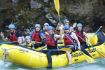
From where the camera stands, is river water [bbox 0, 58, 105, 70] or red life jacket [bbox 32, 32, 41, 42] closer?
river water [bbox 0, 58, 105, 70]

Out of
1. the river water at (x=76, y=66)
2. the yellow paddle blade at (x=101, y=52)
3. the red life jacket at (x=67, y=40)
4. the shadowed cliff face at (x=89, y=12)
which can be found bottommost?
the river water at (x=76, y=66)

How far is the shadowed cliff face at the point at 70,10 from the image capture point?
1966 centimetres

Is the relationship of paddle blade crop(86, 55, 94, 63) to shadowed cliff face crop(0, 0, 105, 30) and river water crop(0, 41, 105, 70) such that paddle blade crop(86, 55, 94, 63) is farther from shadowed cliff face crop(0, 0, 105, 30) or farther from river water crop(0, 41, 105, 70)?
shadowed cliff face crop(0, 0, 105, 30)

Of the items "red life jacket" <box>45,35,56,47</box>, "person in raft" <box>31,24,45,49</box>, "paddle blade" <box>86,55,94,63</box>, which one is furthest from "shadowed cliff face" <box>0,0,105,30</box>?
"red life jacket" <box>45,35,56,47</box>

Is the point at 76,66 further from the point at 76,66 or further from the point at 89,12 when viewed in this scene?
the point at 89,12

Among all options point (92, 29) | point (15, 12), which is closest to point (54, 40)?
point (92, 29)

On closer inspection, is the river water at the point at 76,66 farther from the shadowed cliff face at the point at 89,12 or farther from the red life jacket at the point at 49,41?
the shadowed cliff face at the point at 89,12

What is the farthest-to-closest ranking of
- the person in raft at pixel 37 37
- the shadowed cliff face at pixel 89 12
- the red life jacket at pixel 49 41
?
the shadowed cliff face at pixel 89 12
the person in raft at pixel 37 37
the red life jacket at pixel 49 41

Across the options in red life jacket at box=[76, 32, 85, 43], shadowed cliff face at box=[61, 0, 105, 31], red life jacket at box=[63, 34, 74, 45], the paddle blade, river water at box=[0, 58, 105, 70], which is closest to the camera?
river water at box=[0, 58, 105, 70]

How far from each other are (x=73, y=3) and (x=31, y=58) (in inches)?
389

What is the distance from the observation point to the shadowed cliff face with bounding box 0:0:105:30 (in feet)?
64.5

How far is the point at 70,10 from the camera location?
790 inches

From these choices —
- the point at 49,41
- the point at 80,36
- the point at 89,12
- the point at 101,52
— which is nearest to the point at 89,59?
the point at 101,52

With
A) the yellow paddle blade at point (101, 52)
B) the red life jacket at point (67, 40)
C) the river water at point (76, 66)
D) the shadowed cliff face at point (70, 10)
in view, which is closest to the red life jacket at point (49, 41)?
the red life jacket at point (67, 40)
